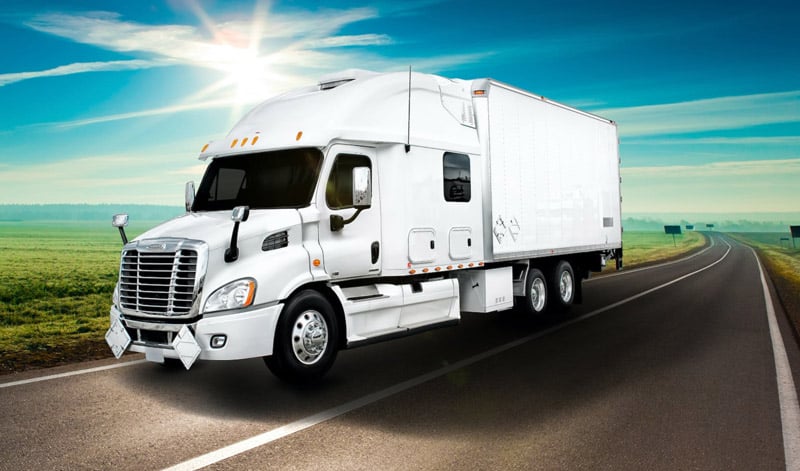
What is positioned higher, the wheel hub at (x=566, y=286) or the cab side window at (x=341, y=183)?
the cab side window at (x=341, y=183)

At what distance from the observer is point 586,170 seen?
1348 centimetres

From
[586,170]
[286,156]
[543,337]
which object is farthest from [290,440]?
[586,170]

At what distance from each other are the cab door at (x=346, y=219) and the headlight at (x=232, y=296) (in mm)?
1077

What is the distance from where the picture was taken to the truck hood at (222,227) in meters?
6.62

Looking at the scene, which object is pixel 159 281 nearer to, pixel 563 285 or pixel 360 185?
pixel 360 185

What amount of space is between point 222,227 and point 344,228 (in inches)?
57.4

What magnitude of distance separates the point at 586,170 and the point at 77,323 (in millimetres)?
11386

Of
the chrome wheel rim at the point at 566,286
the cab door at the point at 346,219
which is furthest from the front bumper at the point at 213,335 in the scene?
the chrome wheel rim at the point at 566,286

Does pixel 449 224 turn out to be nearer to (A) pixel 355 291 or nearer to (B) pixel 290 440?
(A) pixel 355 291

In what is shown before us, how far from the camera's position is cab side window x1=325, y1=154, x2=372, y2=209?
744 cm

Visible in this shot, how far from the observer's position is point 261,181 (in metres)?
7.63

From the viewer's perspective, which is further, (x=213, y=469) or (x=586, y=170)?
(x=586, y=170)

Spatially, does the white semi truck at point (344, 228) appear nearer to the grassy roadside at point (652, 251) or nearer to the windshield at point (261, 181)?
the windshield at point (261, 181)

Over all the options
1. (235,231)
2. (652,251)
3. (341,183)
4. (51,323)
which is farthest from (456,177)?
(652,251)
